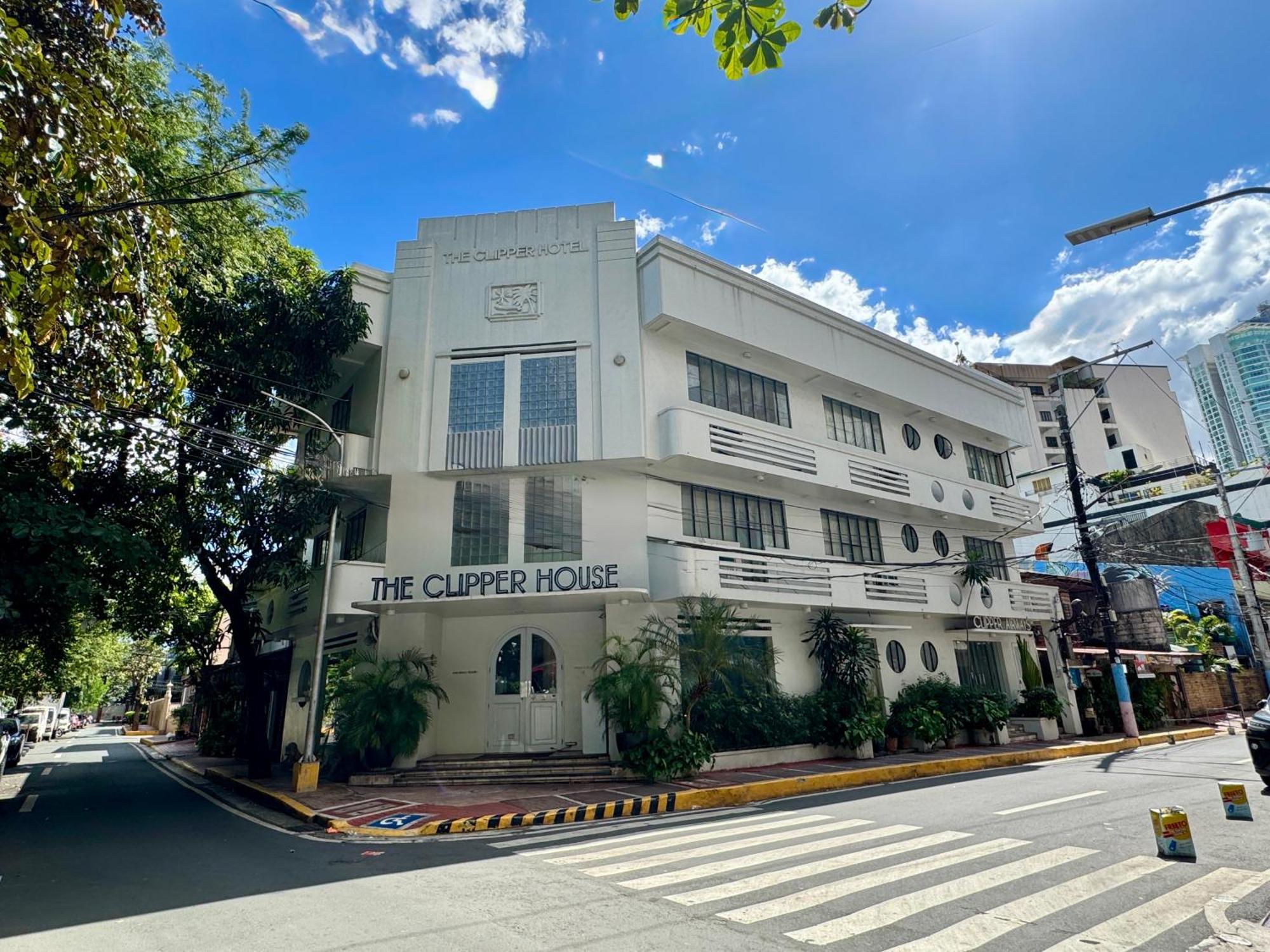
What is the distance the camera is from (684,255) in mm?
16797

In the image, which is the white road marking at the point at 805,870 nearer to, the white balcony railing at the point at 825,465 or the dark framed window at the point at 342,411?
the white balcony railing at the point at 825,465

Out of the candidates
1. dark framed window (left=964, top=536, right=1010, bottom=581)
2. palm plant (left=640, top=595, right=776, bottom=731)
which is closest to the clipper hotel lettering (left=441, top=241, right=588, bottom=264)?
palm plant (left=640, top=595, right=776, bottom=731)

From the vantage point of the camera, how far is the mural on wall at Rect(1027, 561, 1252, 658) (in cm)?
3041

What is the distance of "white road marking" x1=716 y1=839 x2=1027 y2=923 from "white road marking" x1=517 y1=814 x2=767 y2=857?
9.97 feet

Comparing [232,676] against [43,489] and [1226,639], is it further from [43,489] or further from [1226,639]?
[1226,639]

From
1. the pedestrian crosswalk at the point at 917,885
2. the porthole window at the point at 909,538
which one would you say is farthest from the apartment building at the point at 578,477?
the pedestrian crosswalk at the point at 917,885

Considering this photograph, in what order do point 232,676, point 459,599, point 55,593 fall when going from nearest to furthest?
point 55,593, point 459,599, point 232,676

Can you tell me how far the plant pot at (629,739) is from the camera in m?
13.4

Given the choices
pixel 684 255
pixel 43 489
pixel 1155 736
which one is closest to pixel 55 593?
pixel 43 489

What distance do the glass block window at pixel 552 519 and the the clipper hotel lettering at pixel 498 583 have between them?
917 millimetres

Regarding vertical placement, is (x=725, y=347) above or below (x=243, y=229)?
below

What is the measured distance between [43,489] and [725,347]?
14.3 meters

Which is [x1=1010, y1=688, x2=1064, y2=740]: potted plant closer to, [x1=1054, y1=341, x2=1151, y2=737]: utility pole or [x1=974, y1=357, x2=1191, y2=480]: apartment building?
[x1=1054, y1=341, x2=1151, y2=737]: utility pole

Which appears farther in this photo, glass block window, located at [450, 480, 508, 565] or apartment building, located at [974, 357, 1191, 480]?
apartment building, located at [974, 357, 1191, 480]
